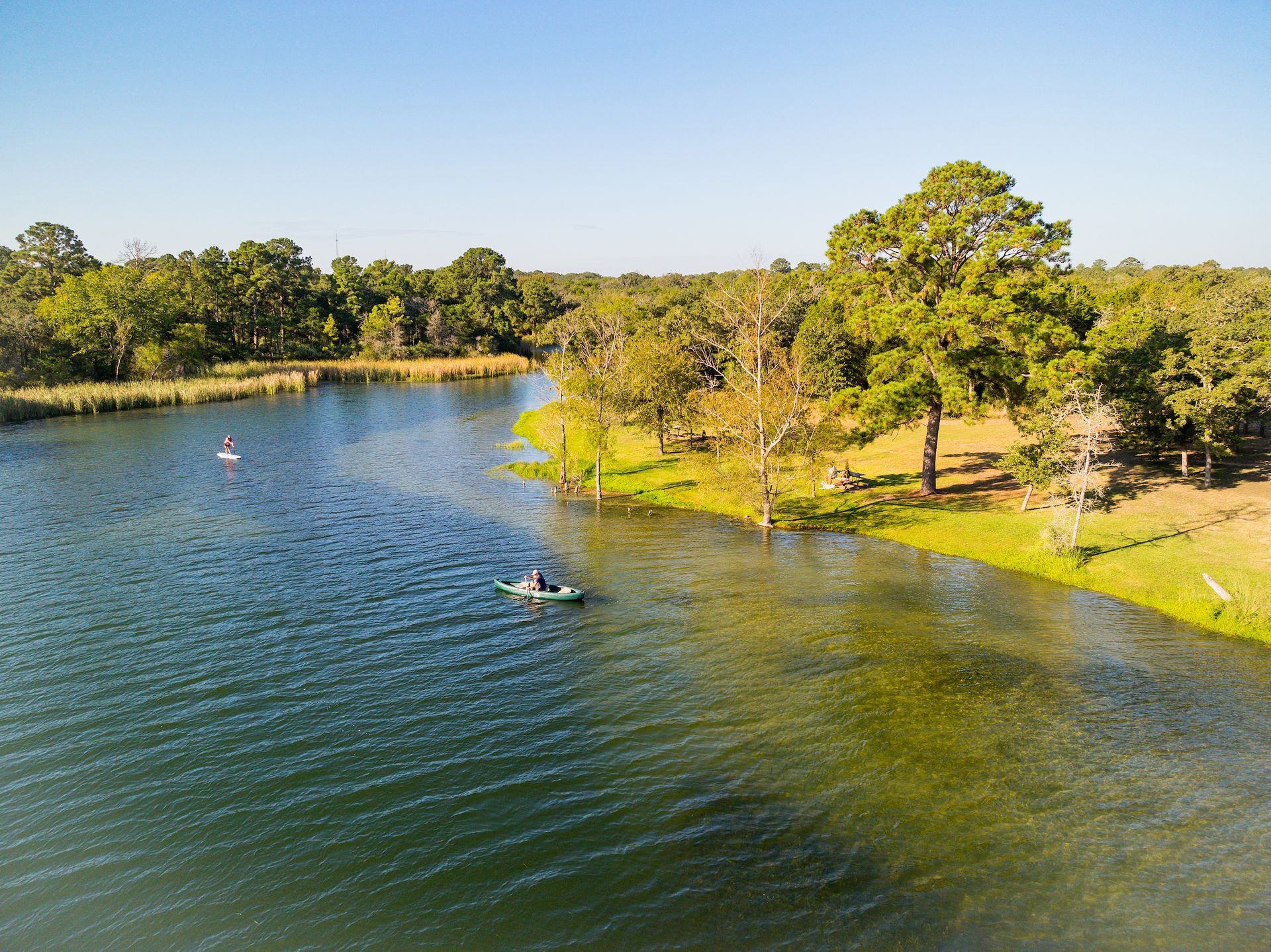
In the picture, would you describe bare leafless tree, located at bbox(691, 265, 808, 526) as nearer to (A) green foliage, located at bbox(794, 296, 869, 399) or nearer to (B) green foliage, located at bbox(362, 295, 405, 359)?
(A) green foliage, located at bbox(794, 296, 869, 399)

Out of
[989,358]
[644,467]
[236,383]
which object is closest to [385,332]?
[236,383]

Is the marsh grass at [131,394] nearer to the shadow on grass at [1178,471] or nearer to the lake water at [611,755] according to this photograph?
the lake water at [611,755]

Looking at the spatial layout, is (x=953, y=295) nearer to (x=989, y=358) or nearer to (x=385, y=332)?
(x=989, y=358)

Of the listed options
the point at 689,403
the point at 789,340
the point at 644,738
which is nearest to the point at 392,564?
the point at 644,738

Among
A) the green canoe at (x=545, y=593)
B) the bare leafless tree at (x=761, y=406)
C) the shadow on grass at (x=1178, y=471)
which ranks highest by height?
the bare leafless tree at (x=761, y=406)

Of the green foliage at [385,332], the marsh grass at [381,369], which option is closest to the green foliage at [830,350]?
the marsh grass at [381,369]

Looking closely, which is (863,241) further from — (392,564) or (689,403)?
(392,564)
